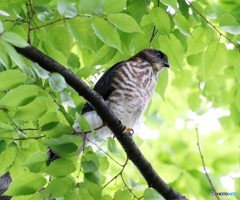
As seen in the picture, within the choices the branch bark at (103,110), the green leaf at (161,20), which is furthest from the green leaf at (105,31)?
the green leaf at (161,20)

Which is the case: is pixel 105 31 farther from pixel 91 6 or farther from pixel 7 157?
pixel 7 157

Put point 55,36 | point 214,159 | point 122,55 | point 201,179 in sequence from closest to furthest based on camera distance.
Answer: point 55,36, point 122,55, point 201,179, point 214,159

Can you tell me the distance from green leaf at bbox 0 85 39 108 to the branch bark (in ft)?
0.44

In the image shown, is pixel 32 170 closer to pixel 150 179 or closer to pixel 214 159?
pixel 150 179

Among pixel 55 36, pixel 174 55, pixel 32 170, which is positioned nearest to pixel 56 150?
pixel 32 170

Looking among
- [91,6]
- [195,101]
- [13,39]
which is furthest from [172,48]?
[195,101]

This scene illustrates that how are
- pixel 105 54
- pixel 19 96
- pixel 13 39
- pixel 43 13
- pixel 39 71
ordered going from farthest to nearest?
pixel 105 54, pixel 43 13, pixel 19 96, pixel 39 71, pixel 13 39

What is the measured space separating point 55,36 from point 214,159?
13.0ft

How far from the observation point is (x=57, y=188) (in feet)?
9.39

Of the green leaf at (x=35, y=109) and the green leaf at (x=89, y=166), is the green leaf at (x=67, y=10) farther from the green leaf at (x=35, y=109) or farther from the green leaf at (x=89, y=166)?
the green leaf at (x=89, y=166)

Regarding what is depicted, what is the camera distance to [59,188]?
2863 millimetres

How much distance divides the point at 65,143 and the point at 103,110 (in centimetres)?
29

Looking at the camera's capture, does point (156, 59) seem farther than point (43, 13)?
Yes

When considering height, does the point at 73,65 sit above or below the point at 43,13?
below
